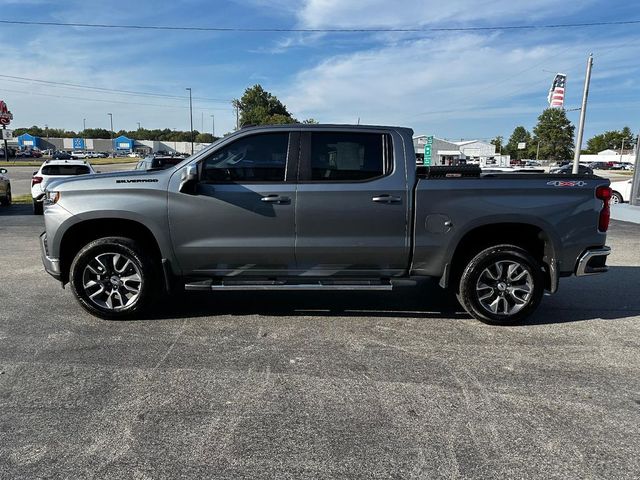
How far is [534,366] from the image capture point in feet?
13.3

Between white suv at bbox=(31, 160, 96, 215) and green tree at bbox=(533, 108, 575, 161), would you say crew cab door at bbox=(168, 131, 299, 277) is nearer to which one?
white suv at bbox=(31, 160, 96, 215)

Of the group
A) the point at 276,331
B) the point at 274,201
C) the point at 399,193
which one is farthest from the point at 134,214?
the point at 399,193

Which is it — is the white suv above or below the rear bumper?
above

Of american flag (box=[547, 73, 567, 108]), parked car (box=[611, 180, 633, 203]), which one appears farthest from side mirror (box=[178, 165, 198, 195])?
american flag (box=[547, 73, 567, 108])

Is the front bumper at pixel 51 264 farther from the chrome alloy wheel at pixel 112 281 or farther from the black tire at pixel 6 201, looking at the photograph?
the black tire at pixel 6 201

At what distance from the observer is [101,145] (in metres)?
127

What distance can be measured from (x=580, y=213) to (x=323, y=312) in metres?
2.87

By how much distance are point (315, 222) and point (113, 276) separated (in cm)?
218

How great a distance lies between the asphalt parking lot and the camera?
2777 mm

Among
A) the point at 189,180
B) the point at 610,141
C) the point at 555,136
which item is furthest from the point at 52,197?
the point at 610,141

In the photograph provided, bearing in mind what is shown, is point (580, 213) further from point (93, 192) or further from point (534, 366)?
point (93, 192)

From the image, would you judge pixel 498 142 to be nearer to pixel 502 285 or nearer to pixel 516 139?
pixel 516 139

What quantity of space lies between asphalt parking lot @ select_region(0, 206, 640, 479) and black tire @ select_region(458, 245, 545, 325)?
6.6 inches

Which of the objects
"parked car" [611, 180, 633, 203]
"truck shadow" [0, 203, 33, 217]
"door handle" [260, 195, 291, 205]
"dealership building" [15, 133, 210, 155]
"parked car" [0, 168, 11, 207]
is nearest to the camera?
"door handle" [260, 195, 291, 205]
